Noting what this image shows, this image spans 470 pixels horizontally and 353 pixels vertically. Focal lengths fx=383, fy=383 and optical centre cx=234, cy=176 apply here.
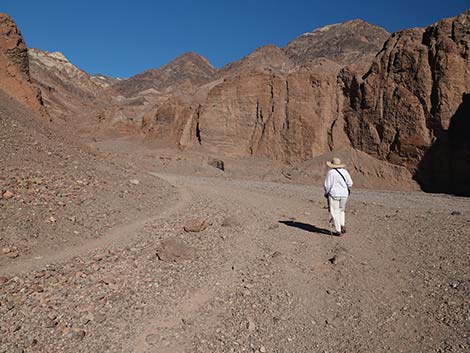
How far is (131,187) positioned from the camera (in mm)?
10469

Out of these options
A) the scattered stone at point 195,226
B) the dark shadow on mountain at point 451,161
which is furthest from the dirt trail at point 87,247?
the dark shadow on mountain at point 451,161

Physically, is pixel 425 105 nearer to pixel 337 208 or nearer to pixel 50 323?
pixel 337 208

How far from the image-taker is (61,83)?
85.2 m

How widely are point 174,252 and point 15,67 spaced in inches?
572

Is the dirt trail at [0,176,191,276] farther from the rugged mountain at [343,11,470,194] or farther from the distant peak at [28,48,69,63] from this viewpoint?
the distant peak at [28,48,69,63]

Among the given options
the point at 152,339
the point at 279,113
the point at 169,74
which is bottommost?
the point at 152,339

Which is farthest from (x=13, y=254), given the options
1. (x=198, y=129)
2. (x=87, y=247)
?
(x=198, y=129)

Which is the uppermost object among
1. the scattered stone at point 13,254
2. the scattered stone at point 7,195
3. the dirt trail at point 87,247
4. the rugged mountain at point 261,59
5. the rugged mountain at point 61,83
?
the rugged mountain at point 261,59

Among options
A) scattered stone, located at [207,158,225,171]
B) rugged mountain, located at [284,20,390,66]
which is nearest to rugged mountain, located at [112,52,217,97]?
rugged mountain, located at [284,20,390,66]

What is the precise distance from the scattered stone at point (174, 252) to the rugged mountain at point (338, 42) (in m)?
65.0

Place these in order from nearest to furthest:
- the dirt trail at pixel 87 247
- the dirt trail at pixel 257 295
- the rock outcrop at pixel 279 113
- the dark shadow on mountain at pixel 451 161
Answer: the dirt trail at pixel 257 295 < the dirt trail at pixel 87 247 < the dark shadow on mountain at pixel 451 161 < the rock outcrop at pixel 279 113

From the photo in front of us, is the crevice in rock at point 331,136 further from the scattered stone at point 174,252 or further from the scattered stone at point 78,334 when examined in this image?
the scattered stone at point 78,334

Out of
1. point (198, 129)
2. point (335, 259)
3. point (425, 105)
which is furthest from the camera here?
point (198, 129)

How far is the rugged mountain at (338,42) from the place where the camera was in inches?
2857
